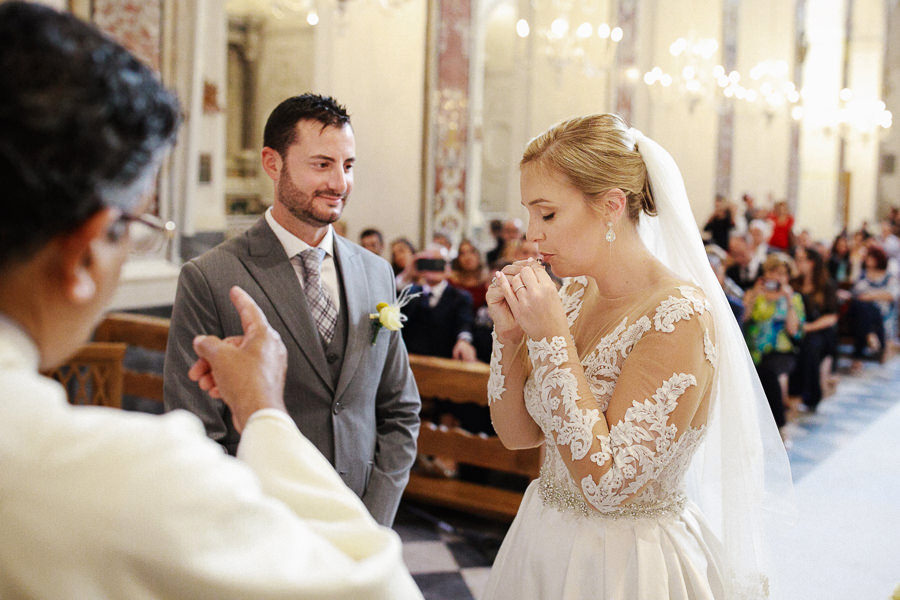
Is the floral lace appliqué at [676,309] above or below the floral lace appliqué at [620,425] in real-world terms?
above

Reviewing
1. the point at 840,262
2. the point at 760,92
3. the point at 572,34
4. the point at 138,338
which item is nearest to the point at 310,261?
the point at 138,338

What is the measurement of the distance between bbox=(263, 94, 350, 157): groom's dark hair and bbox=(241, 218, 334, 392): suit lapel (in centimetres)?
27

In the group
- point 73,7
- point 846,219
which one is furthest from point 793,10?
point 73,7

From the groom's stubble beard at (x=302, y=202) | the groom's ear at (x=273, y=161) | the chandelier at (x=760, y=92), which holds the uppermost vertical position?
the chandelier at (x=760, y=92)

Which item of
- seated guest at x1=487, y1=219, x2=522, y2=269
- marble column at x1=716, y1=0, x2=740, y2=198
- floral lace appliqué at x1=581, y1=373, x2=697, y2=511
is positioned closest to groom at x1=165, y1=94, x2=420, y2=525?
floral lace appliqué at x1=581, y1=373, x2=697, y2=511

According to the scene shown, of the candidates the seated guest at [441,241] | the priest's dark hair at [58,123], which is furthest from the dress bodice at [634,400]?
the seated guest at [441,241]

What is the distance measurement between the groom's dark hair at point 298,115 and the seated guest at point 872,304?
30.1 feet

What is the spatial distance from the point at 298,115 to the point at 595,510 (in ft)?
4.23

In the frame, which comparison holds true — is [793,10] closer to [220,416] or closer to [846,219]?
[846,219]

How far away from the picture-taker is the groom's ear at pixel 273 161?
2372mm

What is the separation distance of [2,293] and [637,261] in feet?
5.17

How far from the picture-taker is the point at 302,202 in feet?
7.63

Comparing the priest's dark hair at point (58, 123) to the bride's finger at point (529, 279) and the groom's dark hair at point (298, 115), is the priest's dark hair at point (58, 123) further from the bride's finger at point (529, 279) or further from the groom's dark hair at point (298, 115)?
the groom's dark hair at point (298, 115)

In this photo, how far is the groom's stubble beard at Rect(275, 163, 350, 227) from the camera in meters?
2.32
